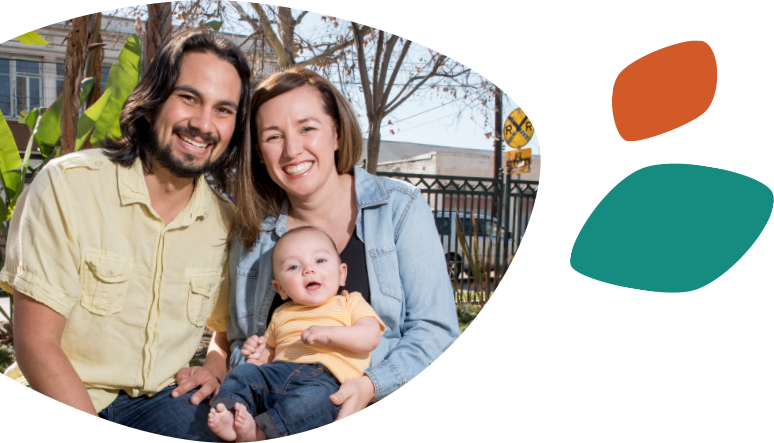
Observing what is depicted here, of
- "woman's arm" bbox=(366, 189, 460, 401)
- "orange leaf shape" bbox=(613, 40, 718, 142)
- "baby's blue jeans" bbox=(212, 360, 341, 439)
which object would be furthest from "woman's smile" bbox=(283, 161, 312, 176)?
"orange leaf shape" bbox=(613, 40, 718, 142)

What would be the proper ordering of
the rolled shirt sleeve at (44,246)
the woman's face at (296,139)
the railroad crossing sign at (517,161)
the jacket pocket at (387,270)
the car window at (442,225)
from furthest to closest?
the railroad crossing sign at (517,161) < the car window at (442,225) < the jacket pocket at (387,270) < the woman's face at (296,139) < the rolled shirt sleeve at (44,246)

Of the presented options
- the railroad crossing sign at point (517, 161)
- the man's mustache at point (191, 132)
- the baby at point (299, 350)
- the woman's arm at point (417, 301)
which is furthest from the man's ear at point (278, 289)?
the railroad crossing sign at point (517, 161)

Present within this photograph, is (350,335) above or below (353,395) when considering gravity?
above

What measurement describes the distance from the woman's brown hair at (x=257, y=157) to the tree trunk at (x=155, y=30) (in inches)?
15.4

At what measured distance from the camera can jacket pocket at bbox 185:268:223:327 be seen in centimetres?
200

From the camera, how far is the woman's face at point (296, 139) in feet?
6.37

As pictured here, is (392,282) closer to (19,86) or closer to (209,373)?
(209,373)

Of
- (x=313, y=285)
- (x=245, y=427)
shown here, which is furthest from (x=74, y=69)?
(x=245, y=427)

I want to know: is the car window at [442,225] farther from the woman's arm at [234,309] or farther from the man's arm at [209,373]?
the man's arm at [209,373]

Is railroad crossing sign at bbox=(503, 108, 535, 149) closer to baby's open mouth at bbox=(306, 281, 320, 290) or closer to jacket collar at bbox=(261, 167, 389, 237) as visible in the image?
jacket collar at bbox=(261, 167, 389, 237)

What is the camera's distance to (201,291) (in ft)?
6.61

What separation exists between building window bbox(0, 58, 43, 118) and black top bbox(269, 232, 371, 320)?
3.53 feet

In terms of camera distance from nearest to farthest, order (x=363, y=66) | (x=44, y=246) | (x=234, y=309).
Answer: (x=44, y=246) → (x=234, y=309) → (x=363, y=66)

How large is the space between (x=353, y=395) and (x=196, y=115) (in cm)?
106
